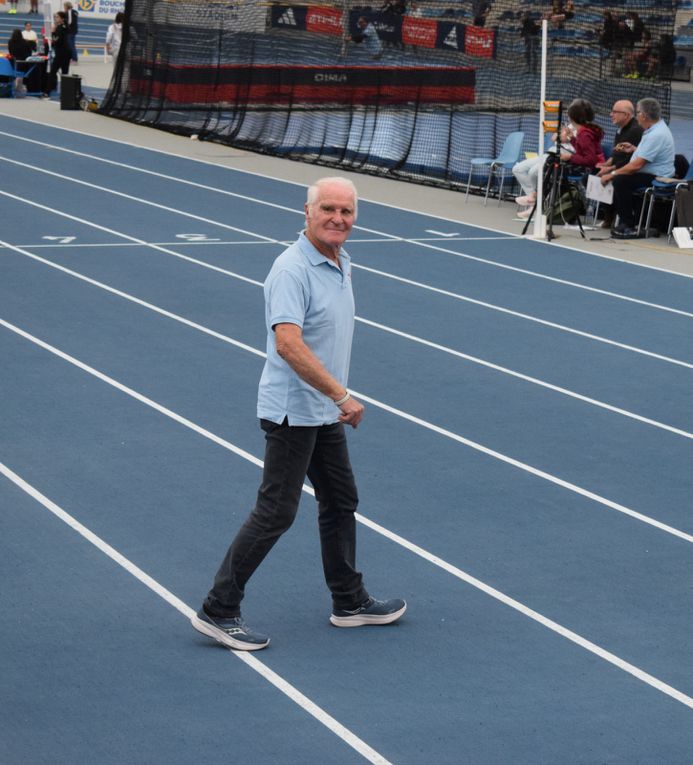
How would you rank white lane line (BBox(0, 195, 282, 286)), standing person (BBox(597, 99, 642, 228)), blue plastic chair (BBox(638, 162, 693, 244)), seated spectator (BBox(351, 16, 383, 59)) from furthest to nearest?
seated spectator (BBox(351, 16, 383, 59)) < standing person (BBox(597, 99, 642, 228)) < blue plastic chair (BBox(638, 162, 693, 244)) < white lane line (BBox(0, 195, 282, 286))

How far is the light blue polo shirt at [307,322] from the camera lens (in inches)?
213

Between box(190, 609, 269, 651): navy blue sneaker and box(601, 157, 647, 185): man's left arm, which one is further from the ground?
box(601, 157, 647, 185): man's left arm

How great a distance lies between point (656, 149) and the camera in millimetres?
16766

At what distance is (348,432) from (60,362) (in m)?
2.51

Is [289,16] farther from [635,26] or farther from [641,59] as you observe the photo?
[641,59]

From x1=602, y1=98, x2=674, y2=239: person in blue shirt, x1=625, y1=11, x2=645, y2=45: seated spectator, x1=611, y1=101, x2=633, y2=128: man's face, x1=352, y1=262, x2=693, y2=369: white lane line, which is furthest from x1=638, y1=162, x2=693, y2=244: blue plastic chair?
x1=625, y1=11, x2=645, y2=45: seated spectator

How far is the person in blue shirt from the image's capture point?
1673cm

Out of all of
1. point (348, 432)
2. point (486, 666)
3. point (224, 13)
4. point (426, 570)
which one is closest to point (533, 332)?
point (348, 432)

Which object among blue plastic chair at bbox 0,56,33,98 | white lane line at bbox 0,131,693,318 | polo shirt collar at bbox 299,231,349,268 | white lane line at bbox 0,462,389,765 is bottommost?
white lane line at bbox 0,462,389,765

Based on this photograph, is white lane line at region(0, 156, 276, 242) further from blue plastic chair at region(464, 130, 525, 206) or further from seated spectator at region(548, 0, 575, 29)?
seated spectator at region(548, 0, 575, 29)

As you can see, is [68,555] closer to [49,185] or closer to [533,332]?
[533,332]

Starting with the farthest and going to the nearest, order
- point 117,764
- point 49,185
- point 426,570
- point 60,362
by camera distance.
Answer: point 49,185
point 60,362
point 426,570
point 117,764

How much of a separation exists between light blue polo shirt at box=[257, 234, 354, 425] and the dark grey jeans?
7cm

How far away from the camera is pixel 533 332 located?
39.4 ft
